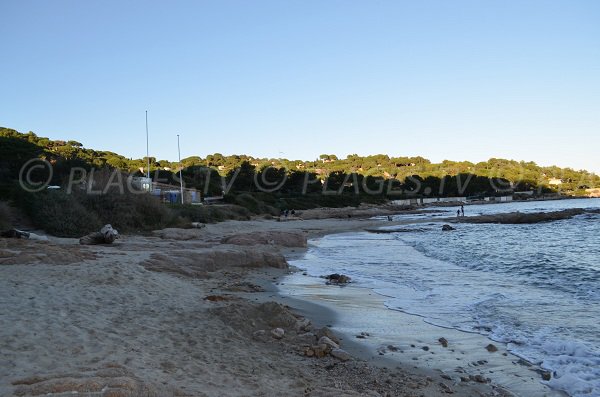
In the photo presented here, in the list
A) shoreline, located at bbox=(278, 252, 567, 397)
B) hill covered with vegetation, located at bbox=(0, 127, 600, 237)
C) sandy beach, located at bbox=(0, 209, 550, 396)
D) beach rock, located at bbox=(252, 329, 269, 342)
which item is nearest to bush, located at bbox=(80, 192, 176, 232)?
hill covered with vegetation, located at bbox=(0, 127, 600, 237)

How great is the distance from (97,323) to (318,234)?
1033 inches

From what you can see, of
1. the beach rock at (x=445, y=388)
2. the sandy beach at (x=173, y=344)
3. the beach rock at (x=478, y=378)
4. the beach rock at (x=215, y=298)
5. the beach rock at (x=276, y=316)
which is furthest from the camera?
the beach rock at (x=215, y=298)

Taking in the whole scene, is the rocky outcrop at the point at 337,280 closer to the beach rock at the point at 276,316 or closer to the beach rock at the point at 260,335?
the beach rock at the point at 276,316

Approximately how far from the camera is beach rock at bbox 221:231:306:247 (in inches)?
748

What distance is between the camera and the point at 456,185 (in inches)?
4998

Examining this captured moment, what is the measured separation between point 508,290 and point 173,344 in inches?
331

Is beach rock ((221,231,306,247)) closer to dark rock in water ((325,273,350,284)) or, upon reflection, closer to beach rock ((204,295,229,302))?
dark rock in water ((325,273,350,284))

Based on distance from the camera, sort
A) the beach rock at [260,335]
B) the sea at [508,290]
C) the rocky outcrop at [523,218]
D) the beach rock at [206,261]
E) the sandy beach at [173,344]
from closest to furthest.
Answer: the sandy beach at [173,344], the sea at [508,290], the beach rock at [260,335], the beach rock at [206,261], the rocky outcrop at [523,218]

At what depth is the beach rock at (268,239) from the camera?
1900 centimetres

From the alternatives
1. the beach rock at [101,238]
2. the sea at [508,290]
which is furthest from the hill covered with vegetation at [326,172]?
the sea at [508,290]

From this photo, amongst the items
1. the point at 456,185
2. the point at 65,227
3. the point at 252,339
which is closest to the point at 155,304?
the point at 252,339

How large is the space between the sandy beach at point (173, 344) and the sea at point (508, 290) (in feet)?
3.19

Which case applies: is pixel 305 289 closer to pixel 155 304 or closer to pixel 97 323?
pixel 155 304

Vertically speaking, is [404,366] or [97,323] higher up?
[97,323]
